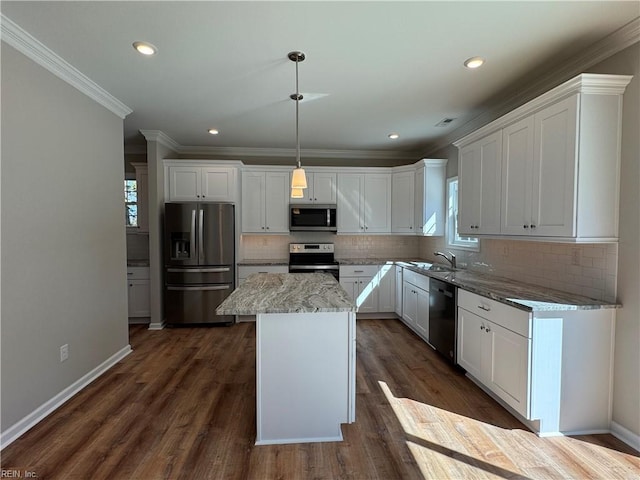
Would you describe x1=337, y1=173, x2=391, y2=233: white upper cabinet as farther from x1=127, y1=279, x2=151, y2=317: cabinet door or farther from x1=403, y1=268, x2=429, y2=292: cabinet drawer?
x1=127, y1=279, x2=151, y2=317: cabinet door

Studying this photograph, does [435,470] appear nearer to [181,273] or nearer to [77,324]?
[77,324]

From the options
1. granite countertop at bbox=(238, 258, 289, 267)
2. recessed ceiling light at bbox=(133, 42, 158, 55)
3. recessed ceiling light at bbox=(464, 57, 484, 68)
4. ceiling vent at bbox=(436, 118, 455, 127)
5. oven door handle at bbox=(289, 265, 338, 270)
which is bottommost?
oven door handle at bbox=(289, 265, 338, 270)

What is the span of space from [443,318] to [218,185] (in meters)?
3.45

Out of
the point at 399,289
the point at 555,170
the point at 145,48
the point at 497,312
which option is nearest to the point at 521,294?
the point at 497,312

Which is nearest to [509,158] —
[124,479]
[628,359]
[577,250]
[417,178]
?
[577,250]

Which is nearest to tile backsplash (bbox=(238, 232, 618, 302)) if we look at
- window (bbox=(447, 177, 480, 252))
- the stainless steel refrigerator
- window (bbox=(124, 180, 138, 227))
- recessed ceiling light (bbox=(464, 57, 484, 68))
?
window (bbox=(447, 177, 480, 252))

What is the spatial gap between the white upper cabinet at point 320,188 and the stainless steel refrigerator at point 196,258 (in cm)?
118

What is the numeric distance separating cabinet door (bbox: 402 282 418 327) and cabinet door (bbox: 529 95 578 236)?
1.95 meters

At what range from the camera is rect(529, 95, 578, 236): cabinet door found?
82.3 inches

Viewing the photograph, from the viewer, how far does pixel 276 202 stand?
4906 millimetres

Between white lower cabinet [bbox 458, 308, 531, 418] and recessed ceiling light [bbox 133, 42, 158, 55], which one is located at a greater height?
recessed ceiling light [bbox 133, 42, 158, 55]

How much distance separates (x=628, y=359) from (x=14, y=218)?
412 centimetres

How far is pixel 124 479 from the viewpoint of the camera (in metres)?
1.75

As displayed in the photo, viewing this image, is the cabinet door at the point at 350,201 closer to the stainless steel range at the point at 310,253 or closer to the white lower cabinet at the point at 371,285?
the stainless steel range at the point at 310,253
